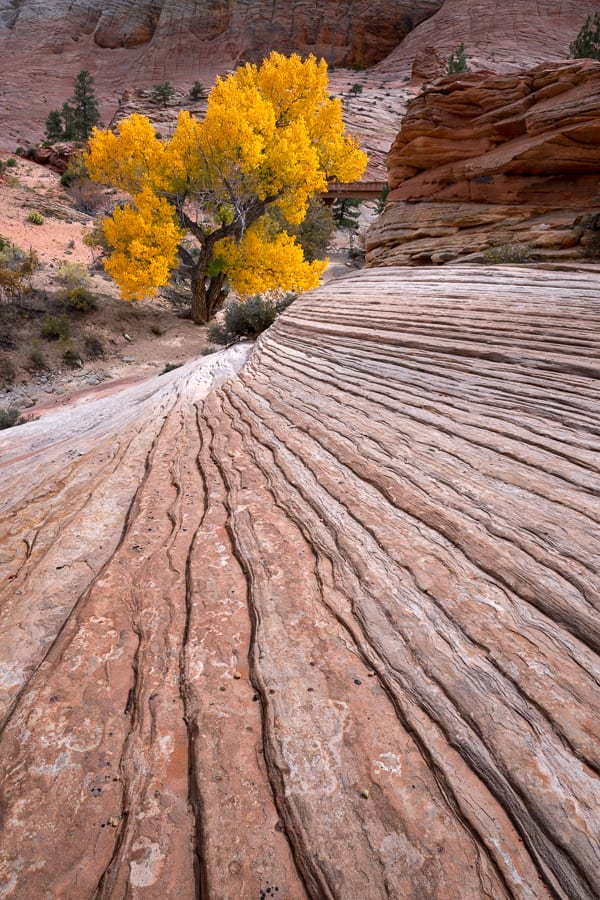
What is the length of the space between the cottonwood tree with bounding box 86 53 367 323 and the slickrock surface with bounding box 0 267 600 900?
30.9ft

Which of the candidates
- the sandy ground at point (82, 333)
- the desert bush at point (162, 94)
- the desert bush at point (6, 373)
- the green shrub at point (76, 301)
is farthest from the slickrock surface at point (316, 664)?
the desert bush at point (162, 94)

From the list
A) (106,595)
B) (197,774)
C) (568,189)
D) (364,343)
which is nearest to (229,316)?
(364,343)

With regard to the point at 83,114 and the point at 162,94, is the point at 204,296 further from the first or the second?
the point at 162,94

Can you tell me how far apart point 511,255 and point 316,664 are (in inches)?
252

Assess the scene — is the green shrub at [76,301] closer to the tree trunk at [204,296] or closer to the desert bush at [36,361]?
the desert bush at [36,361]

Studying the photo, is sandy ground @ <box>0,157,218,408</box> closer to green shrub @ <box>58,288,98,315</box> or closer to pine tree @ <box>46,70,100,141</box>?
green shrub @ <box>58,288,98,315</box>

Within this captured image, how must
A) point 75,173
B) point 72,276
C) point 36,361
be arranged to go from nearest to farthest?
point 36,361 < point 72,276 < point 75,173

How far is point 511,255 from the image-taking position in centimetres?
607

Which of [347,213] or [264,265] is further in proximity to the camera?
[347,213]

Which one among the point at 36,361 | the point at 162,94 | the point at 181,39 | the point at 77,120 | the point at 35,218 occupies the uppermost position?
the point at 181,39

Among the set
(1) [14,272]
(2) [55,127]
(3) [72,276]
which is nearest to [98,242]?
(3) [72,276]

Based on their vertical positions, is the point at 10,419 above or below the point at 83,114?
below

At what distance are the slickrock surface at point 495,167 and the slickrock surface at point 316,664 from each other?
18.4 feet

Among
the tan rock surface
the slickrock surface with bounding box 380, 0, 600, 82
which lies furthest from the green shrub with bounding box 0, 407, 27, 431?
the tan rock surface
